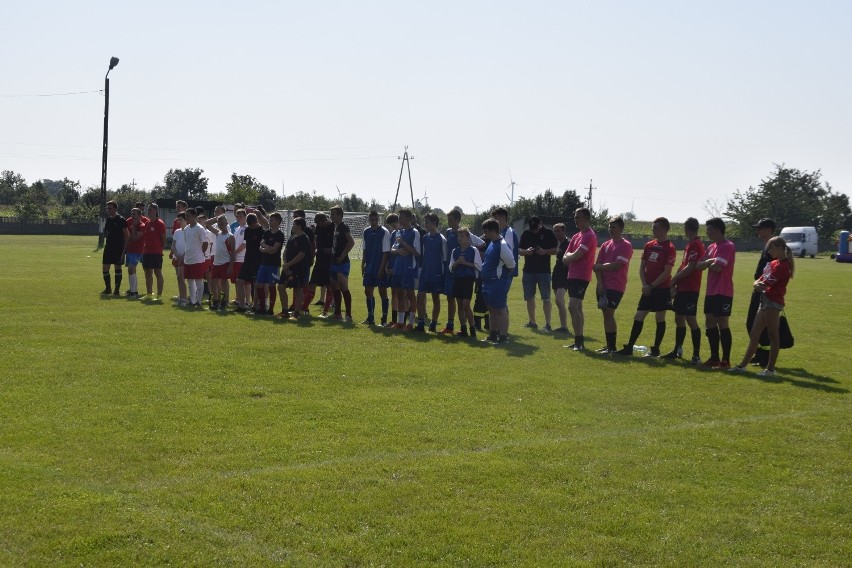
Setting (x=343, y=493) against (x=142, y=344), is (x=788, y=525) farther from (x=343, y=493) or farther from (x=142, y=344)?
(x=142, y=344)

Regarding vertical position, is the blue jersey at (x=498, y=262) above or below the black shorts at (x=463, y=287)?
above

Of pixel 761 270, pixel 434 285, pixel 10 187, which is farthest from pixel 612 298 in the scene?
pixel 10 187

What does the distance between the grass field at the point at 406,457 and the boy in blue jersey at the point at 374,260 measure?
2974 mm

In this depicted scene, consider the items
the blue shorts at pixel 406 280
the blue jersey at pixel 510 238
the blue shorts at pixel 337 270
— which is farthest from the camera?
the blue shorts at pixel 337 270

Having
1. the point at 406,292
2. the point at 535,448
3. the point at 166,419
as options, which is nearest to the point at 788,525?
the point at 535,448

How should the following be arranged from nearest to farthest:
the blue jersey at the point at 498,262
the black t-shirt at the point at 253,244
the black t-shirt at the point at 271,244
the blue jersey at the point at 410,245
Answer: the blue jersey at the point at 498,262 < the blue jersey at the point at 410,245 < the black t-shirt at the point at 271,244 < the black t-shirt at the point at 253,244

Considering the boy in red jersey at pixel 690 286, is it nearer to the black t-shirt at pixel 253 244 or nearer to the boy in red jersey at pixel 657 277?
the boy in red jersey at pixel 657 277

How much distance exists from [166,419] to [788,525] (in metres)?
5.25

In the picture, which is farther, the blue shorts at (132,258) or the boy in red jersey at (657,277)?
the blue shorts at (132,258)

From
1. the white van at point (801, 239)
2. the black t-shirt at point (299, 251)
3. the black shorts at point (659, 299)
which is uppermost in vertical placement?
the white van at point (801, 239)

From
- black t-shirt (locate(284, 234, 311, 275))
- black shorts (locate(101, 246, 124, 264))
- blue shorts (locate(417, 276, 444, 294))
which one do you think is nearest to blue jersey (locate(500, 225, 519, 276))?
blue shorts (locate(417, 276, 444, 294))

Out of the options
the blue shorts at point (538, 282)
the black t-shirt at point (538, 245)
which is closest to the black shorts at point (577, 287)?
the black t-shirt at point (538, 245)

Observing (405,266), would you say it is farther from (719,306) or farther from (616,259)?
(719,306)

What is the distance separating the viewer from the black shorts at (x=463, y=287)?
14291 mm
